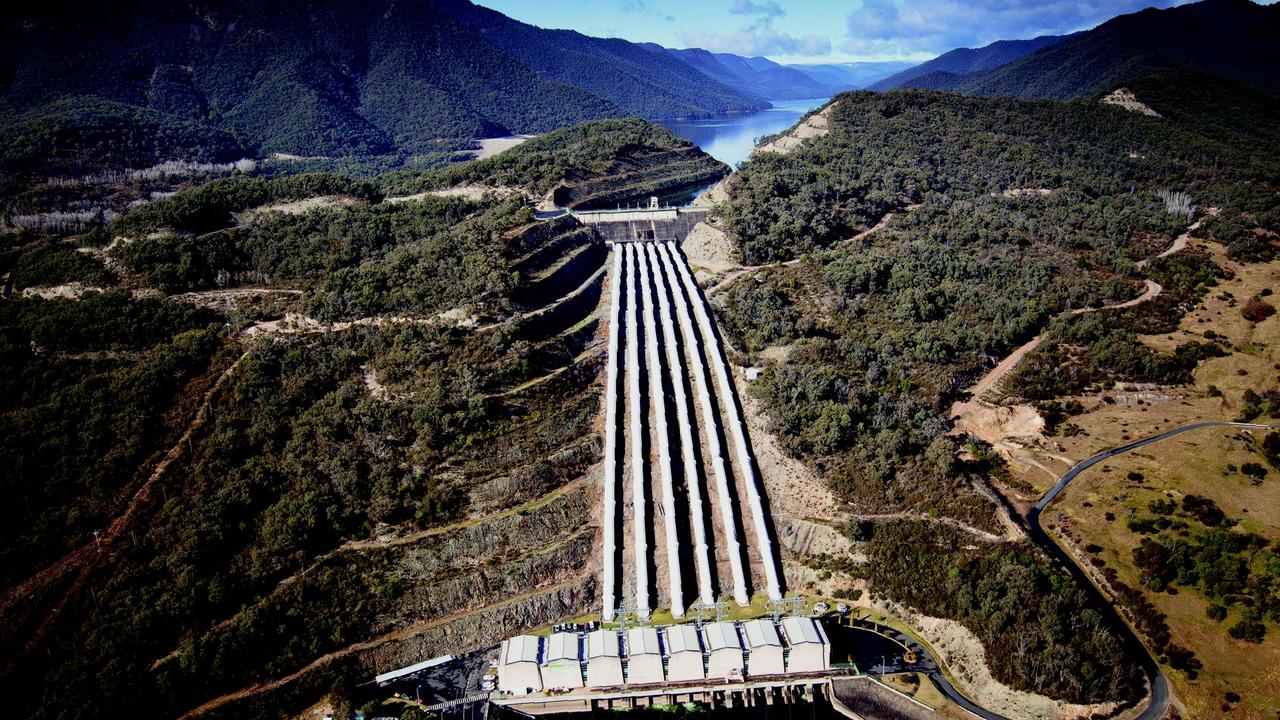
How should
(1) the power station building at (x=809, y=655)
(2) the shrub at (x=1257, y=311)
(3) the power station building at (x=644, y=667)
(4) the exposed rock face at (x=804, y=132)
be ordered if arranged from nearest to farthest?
(3) the power station building at (x=644, y=667), (1) the power station building at (x=809, y=655), (2) the shrub at (x=1257, y=311), (4) the exposed rock face at (x=804, y=132)

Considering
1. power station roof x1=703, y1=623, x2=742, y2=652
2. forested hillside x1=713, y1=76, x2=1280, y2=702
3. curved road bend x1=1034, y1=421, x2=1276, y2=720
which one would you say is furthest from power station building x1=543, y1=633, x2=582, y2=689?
curved road bend x1=1034, y1=421, x2=1276, y2=720

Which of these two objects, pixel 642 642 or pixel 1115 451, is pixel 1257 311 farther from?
pixel 642 642

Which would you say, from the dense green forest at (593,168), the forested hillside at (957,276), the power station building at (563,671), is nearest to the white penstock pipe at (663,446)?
the power station building at (563,671)

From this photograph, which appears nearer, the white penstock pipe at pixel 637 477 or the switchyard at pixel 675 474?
the white penstock pipe at pixel 637 477

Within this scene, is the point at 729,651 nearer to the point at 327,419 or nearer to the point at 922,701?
the point at 922,701

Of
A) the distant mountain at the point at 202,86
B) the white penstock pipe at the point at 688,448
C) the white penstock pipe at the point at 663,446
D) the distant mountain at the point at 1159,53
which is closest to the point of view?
the white penstock pipe at the point at 663,446

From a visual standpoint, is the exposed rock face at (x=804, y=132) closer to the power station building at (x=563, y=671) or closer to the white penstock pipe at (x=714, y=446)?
the white penstock pipe at (x=714, y=446)

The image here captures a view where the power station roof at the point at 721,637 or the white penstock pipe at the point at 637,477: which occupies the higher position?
the white penstock pipe at the point at 637,477

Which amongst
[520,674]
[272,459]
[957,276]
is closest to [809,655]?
[520,674]

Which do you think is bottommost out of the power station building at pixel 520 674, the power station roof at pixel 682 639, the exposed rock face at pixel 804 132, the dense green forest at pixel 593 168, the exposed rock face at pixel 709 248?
the power station building at pixel 520 674
